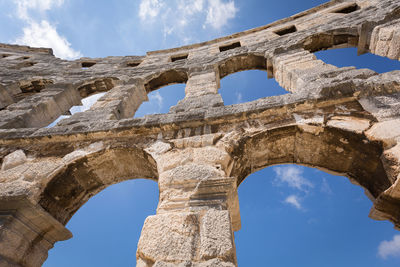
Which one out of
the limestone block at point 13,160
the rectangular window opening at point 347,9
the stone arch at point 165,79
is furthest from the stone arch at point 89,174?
the rectangular window opening at point 347,9

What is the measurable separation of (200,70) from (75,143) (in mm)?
3972

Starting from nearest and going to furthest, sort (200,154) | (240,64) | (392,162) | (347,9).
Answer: (392,162)
(200,154)
(240,64)
(347,9)

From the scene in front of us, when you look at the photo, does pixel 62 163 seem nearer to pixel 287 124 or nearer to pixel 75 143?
pixel 75 143

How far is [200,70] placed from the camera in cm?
649

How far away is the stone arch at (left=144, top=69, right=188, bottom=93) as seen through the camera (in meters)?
7.04

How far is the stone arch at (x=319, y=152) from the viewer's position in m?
2.60

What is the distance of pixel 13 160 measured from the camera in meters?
3.35

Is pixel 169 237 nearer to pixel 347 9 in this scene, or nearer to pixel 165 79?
pixel 165 79

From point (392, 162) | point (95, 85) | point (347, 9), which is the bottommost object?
point (392, 162)

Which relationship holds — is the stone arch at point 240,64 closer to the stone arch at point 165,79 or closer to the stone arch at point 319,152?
the stone arch at point 165,79

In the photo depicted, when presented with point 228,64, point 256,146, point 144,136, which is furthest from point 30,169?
point 228,64

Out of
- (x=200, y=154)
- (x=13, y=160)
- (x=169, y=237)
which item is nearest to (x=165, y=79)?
(x=13, y=160)

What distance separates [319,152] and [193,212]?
195 centimetres

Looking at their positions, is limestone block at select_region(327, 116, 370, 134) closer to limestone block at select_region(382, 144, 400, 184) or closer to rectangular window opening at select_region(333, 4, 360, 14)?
limestone block at select_region(382, 144, 400, 184)
